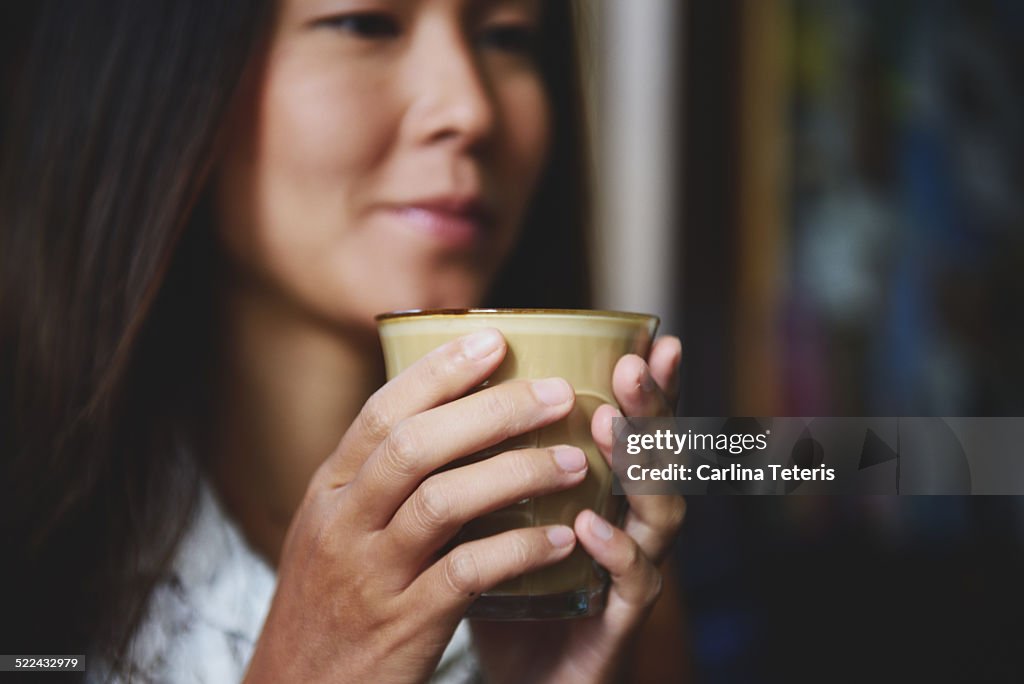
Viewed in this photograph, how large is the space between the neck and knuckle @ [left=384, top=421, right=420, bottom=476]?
51 cm

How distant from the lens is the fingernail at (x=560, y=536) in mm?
582

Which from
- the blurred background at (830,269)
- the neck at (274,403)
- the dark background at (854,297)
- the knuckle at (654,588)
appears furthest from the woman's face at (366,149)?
the dark background at (854,297)

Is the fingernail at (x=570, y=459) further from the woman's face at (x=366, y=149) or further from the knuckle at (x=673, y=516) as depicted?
the woman's face at (x=366, y=149)

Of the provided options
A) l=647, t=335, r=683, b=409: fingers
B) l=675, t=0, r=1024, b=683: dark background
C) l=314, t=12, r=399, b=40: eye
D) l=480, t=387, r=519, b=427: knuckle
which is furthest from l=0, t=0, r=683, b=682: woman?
l=675, t=0, r=1024, b=683: dark background

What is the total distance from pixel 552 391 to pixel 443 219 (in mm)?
392

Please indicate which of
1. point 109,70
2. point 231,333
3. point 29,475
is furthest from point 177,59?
point 29,475

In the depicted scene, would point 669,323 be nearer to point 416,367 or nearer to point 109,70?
point 109,70

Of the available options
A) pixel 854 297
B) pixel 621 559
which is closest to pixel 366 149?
pixel 621 559

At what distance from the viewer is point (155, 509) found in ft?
3.13

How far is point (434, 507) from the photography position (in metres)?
0.55

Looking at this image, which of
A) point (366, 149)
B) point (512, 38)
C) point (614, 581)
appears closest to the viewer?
point (614, 581)

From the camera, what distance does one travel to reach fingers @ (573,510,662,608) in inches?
23.8

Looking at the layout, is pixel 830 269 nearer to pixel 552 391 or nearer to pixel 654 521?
pixel 654 521

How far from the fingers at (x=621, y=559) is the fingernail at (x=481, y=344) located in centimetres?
15
